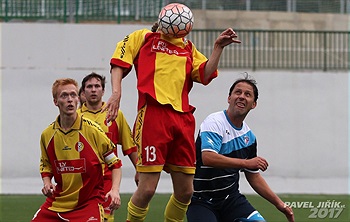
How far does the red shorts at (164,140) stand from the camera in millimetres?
6824

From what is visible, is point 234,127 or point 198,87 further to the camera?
point 198,87

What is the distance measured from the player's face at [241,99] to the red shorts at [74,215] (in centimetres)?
144

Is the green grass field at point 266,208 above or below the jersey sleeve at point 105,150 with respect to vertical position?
below

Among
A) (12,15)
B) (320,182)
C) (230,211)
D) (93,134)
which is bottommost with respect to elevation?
(320,182)

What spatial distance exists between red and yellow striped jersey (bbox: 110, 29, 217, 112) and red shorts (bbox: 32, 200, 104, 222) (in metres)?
0.99

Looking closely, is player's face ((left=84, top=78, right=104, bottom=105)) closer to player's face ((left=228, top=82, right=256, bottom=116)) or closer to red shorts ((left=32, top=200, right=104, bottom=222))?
player's face ((left=228, top=82, right=256, bottom=116))

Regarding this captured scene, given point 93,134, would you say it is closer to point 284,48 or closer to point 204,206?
point 204,206

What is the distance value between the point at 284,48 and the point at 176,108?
41.9ft

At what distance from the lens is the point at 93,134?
264 inches

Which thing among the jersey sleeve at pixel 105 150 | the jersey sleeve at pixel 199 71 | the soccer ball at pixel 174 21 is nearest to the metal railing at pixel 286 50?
the jersey sleeve at pixel 199 71

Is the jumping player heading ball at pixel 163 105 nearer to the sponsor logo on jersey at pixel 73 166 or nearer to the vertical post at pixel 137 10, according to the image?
the sponsor logo on jersey at pixel 73 166

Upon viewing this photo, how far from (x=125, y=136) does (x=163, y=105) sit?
1987 mm

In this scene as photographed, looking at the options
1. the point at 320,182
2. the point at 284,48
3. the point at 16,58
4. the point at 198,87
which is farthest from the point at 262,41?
the point at 16,58

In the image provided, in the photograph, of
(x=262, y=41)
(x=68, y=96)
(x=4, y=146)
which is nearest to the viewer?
(x=68, y=96)
